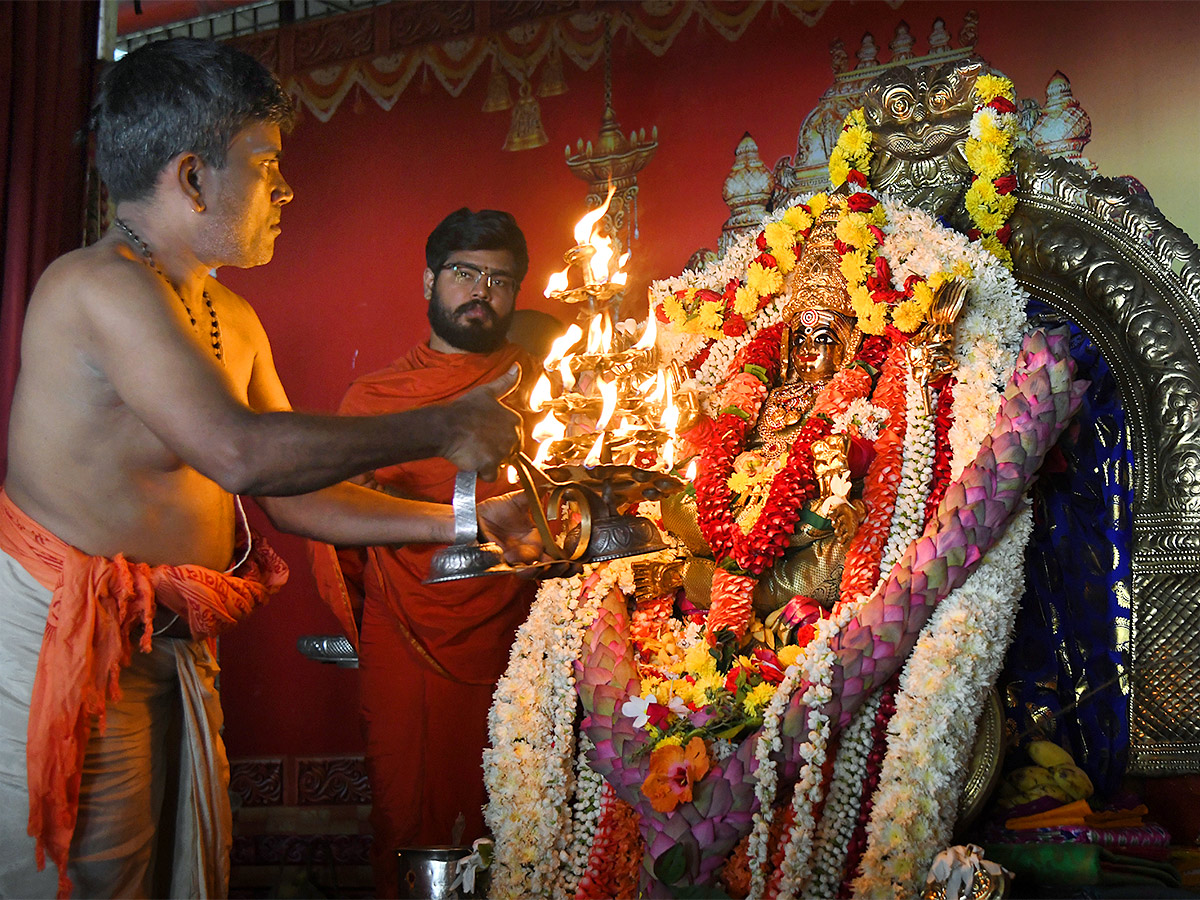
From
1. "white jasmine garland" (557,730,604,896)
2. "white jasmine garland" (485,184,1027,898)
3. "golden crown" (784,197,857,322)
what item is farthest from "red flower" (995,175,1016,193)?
"white jasmine garland" (557,730,604,896)

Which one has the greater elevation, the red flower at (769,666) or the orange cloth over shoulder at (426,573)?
the orange cloth over shoulder at (426,573)

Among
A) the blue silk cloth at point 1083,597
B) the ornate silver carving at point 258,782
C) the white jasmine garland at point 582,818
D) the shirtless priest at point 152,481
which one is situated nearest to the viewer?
the shirtless priest at point 152,481

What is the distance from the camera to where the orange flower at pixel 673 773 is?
113 inches

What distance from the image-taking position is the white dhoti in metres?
2.04

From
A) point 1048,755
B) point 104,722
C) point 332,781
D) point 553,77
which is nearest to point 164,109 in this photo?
point 104,722

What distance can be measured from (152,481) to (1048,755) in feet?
8.25

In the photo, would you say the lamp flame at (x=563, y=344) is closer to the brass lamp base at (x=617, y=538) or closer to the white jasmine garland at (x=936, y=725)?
the brass lamp base at (x=617, y=538)

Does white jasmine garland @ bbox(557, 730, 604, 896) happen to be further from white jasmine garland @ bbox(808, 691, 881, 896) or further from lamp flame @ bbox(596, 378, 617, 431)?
lamp flame @ bbox(596, 378, 617, 431)

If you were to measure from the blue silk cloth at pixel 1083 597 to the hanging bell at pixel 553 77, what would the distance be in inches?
91.3

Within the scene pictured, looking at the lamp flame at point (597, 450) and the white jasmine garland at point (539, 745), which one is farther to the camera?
the white jasmine garland at point (539, 745)

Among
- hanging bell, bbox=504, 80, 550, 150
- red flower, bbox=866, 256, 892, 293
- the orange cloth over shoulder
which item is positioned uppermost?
hanging bell, bbox=504, 80, 550, 150

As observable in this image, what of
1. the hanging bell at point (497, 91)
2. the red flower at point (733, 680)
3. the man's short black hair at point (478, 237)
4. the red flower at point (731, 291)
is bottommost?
the red flower at point (733, 680)

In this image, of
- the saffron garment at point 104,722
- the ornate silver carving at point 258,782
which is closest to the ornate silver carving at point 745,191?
the saffron garment at point 104,722

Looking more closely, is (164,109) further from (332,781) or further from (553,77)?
(332,781)
